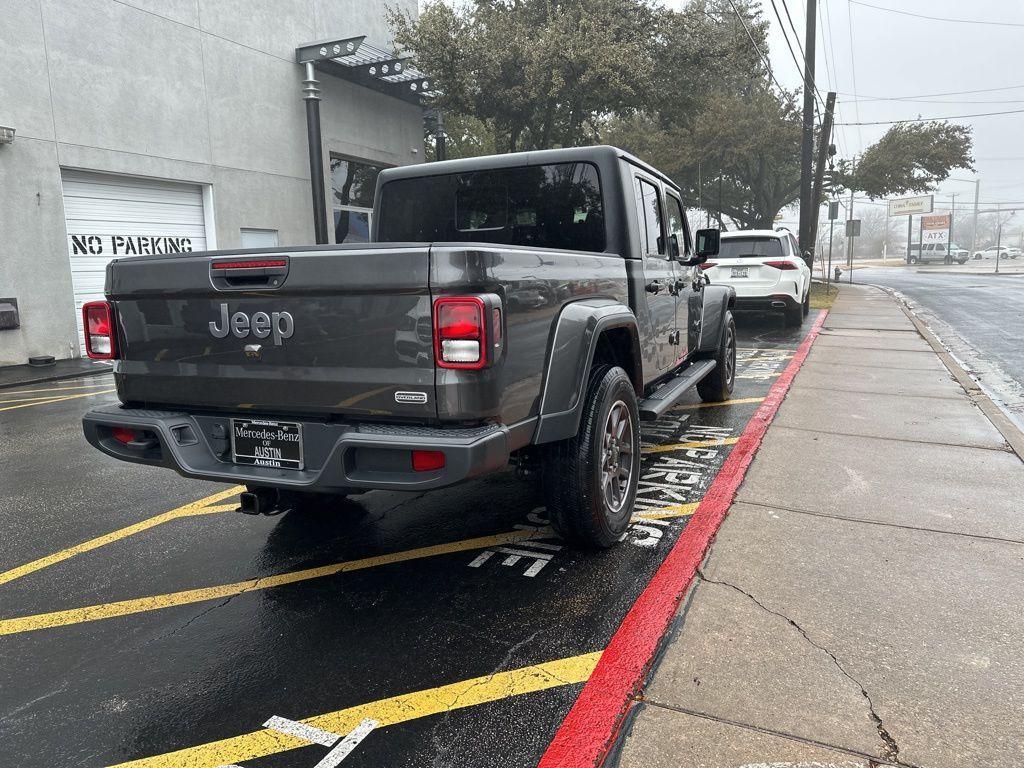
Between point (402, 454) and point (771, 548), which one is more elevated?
point (402, 454)

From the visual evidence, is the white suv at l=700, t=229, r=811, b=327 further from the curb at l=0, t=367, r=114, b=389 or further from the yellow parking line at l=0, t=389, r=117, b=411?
the curb at l=0, t=367, r=114, b=389

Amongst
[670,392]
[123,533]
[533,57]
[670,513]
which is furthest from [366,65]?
[670,513]

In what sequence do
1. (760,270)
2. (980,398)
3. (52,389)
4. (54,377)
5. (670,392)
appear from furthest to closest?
(760,270), (54,377), (52,389), (980,398), (670,392)

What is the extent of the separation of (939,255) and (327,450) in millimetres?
84900

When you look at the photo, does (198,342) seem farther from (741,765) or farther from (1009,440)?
(1009,440)

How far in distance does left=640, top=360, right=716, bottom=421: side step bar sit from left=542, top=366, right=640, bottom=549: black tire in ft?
1.42

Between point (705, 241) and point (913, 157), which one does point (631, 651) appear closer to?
point (705, 241)

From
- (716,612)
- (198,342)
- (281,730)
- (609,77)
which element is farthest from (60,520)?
(609,77)

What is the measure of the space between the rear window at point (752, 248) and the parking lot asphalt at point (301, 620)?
8755 millimetres

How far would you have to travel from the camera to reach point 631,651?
2830 mm

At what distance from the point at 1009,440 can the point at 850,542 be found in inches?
121

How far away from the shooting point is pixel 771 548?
12.5ft

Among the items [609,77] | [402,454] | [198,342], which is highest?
[609,77]

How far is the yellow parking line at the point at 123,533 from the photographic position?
3.82 meters
